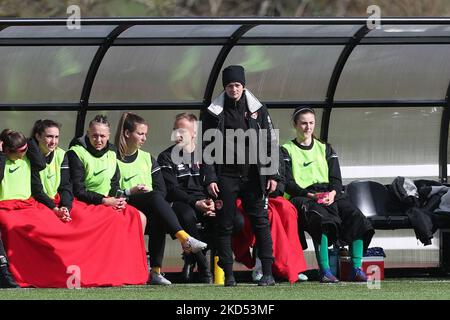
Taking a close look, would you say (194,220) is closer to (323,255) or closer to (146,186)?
(146,186)

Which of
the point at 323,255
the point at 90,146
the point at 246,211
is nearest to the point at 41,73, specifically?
the point at 90,146

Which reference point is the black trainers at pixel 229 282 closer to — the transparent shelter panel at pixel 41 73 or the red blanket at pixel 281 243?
the red blanket at pixel 281 243

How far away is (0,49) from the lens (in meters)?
15.1

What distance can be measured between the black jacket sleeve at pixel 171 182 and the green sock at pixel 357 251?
57.0 inches

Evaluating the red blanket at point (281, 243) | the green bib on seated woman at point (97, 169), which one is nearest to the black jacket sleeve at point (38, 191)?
the green bib on seated woman at point (97, 169)

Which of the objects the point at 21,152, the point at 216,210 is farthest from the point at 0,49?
the point at 216,210

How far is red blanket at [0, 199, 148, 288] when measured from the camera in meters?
13.2

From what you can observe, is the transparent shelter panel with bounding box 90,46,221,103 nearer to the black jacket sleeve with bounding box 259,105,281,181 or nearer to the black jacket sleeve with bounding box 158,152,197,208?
the black jacket sleeve with bounding box 158,152,197,208

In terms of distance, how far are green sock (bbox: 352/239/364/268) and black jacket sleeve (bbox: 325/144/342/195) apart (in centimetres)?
48

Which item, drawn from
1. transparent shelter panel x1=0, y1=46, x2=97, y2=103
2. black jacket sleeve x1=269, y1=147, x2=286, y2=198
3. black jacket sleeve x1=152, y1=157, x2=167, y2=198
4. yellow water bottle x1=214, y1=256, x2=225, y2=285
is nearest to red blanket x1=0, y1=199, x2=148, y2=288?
black jacket sleeve x1=152, y1=157, x2=167, y2=198

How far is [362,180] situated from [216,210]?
2681mm

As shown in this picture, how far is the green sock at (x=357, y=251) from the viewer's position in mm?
13820

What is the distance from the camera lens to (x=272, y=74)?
15.4m
